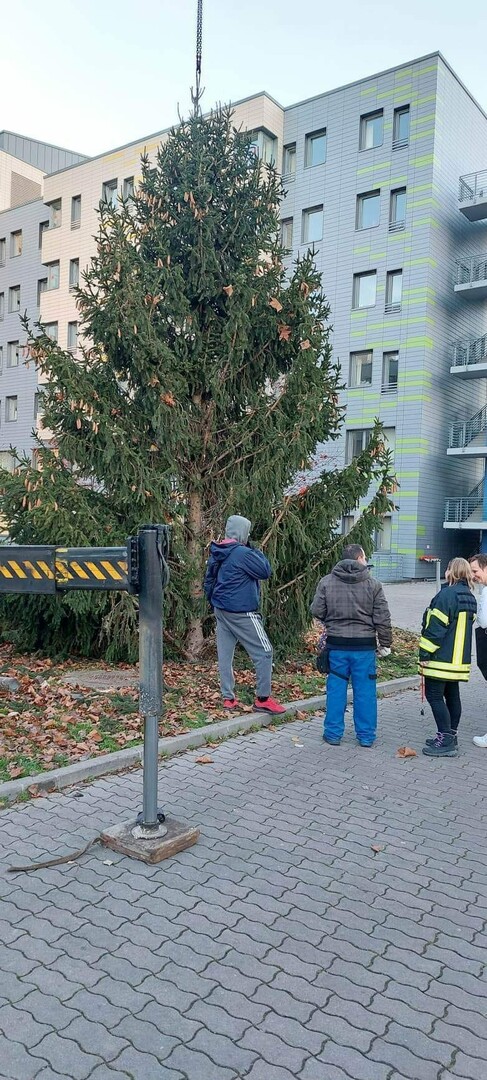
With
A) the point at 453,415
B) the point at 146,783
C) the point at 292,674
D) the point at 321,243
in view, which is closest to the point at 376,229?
the point at 321,243

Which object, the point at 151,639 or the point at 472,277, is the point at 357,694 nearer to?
the point at 151,639

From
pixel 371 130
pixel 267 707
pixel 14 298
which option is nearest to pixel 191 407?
pixel 267 707

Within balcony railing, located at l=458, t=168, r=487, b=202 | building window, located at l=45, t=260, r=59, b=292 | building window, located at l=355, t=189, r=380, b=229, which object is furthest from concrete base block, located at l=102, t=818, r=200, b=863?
building window, located at l=45, t=260, r=59, b=292

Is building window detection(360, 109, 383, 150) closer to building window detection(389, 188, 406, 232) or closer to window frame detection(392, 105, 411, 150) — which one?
window frame detection(392, 105, 411, 150)

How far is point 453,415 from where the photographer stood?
30.3 meters

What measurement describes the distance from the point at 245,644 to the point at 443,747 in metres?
2.00

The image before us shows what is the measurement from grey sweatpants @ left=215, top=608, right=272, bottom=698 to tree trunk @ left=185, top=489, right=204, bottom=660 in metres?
1.46

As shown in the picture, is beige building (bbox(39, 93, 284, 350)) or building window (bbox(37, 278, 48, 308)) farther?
building window (bbox(37, 278, 48, 308))

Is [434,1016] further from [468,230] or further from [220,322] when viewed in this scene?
[468,230]

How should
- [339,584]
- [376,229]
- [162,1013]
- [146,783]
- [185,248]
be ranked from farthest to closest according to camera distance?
[376,229], [185,248], [339,584], [146,783], [162,1013]

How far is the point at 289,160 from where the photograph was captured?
104ft

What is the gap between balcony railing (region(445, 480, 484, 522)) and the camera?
29594mm

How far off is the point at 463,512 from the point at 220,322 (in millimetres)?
22777

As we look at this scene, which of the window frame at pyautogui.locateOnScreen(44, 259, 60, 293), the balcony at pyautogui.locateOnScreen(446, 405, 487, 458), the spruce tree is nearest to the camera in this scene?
the spruce tree
